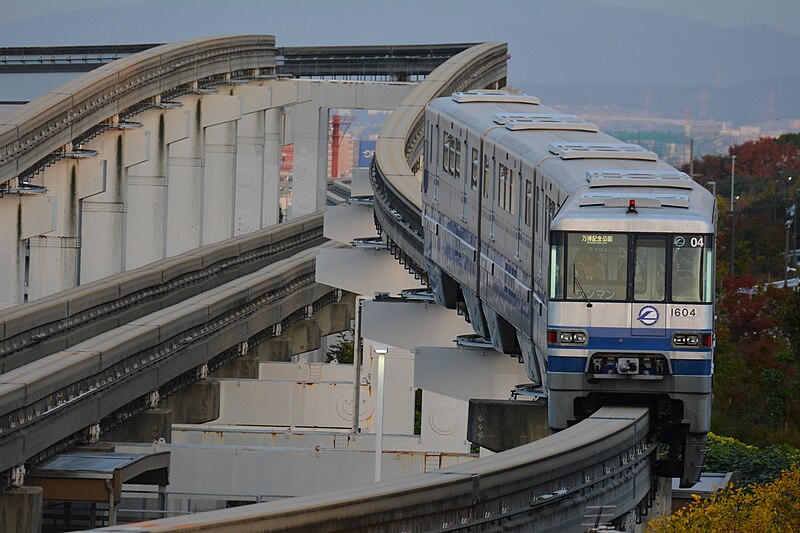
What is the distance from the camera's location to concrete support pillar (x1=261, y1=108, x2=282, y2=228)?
7506 cm

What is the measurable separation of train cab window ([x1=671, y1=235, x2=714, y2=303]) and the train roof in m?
0.18

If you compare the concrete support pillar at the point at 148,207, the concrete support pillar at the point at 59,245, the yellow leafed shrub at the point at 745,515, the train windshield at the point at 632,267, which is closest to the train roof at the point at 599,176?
the train windshield at the point at 632,267

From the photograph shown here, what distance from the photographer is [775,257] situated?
3462 inches

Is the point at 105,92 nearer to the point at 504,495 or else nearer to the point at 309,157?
the point at 309,157

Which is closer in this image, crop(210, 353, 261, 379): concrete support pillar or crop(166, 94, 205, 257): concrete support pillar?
crop(210, 353, 261, 379): concrete support pillar

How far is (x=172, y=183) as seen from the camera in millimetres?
62656

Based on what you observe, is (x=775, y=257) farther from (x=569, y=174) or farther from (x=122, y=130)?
(x=569, y=174)

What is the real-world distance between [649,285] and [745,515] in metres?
3.36

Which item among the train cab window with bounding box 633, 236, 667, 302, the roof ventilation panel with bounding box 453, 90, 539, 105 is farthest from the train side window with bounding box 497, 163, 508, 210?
the roof ventilation panel with bounding box 453, 90, 539, 105

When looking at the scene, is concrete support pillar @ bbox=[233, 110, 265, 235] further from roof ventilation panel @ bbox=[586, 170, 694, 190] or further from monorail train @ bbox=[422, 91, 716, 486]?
roof ventilation panel @ bbox=[586, 170, 694, 190]

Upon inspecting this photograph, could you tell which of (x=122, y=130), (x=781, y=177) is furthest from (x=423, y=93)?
(x=781, y=177)

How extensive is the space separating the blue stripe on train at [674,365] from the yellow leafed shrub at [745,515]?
153 cm

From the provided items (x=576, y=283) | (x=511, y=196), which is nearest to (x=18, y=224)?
(x=511, y=196)

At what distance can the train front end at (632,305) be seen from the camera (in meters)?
21.7
